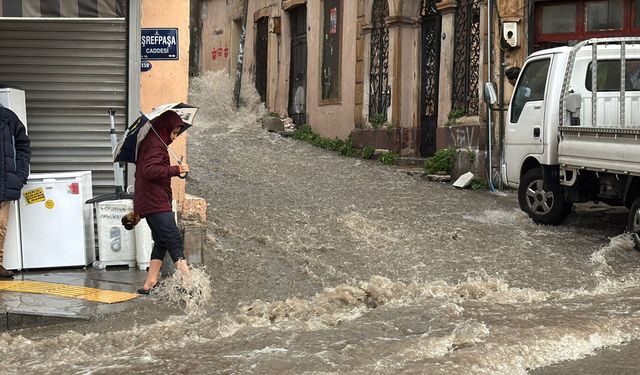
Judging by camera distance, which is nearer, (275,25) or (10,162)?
(10,162)

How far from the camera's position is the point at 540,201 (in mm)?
11172

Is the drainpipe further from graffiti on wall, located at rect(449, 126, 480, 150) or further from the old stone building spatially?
graffiti on wall, located at rect(449, 126, 480, 150)

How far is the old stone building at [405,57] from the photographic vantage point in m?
14.5

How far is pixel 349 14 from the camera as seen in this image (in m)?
19.8

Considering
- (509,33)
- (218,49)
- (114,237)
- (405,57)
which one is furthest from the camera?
(218,49)

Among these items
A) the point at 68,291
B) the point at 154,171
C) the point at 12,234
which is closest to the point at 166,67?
the point at 12,234

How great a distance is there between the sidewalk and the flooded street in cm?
27

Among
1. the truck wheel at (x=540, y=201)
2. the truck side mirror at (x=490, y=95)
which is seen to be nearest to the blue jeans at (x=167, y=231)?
the truck wheel at (x=540, y=201)

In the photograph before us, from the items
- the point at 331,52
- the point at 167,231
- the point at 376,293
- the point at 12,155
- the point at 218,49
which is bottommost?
the point at 376,293

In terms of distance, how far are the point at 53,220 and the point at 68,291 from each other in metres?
1.19

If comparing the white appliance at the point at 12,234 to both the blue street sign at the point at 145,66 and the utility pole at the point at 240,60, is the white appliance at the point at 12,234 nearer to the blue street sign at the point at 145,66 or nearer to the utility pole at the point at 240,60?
the blue street sign at the point at 145,66

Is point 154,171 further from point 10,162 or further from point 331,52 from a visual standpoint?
point 331,52

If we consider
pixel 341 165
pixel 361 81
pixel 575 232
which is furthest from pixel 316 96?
pixel 575 232

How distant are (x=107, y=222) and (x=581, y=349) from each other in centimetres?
480
